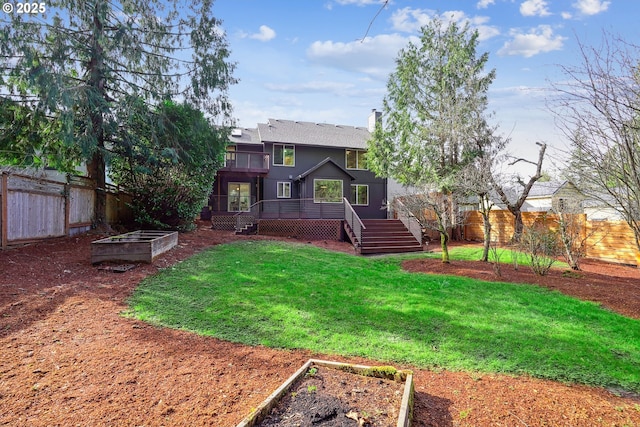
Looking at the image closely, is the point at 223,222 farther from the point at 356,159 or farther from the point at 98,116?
the point at 356,159

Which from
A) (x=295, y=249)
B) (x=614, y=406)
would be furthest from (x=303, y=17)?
(x=295, y=249)

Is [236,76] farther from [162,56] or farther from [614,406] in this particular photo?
[614,406]

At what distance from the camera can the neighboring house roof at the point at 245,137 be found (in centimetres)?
2107

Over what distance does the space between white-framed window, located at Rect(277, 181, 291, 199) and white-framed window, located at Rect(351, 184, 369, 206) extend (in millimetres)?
4425

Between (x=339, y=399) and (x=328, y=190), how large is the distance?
1862cm

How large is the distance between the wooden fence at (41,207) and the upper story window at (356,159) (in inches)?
622

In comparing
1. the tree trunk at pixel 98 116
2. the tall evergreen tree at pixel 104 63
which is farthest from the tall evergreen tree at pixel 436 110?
the tree trunk at pixel 98 116

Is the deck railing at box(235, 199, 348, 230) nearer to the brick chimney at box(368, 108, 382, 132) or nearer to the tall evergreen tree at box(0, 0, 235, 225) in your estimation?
the tall evergreen tree at box(0, 0, 235, 225)

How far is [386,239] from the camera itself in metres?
14.3

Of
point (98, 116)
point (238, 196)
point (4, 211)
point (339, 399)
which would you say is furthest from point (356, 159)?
point (339, 399)

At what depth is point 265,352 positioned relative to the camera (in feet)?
12.1

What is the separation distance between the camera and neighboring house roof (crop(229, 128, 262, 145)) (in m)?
21.1

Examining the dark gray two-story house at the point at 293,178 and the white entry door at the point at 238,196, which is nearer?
the dark gray two-story house at the point at 293,178

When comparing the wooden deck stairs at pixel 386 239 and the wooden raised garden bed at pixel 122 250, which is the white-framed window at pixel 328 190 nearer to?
the wooden deck stairs at pixel 386 239
